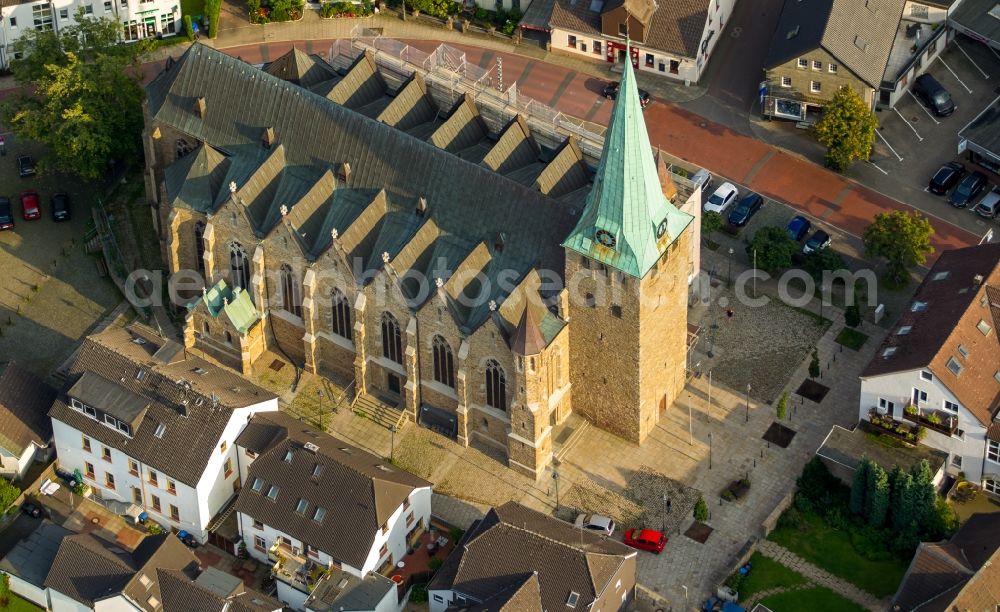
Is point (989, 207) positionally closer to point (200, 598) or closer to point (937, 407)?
point (937, 407)

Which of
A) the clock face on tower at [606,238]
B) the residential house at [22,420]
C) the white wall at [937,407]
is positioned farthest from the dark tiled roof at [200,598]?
the white wall at [937,407]

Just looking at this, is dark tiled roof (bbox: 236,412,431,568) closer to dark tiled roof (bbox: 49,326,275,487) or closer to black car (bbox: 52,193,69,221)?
dark tiled roof (bbox: 49,326,275,487)

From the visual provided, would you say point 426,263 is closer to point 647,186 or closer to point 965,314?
point 647,186

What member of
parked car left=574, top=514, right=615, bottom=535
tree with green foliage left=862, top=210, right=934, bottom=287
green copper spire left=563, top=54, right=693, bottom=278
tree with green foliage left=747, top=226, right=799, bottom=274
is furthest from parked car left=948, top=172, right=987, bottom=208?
parked car left=574, top=514, right=615, bottom=535

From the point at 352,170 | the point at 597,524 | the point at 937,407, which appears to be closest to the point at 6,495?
the point at 352,170

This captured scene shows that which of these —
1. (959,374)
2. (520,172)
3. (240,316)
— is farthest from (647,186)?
(240,316)

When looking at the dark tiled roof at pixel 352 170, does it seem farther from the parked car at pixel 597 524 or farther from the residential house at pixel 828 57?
the residential house at pixel 828 57
